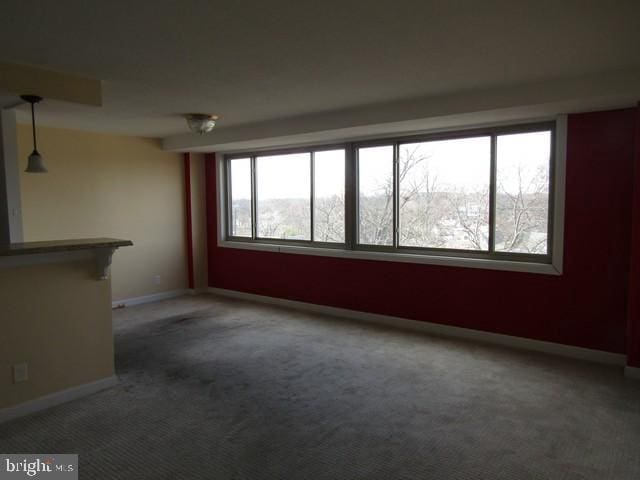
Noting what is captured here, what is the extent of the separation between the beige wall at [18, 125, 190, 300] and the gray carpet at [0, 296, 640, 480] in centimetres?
190

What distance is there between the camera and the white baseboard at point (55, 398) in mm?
2930

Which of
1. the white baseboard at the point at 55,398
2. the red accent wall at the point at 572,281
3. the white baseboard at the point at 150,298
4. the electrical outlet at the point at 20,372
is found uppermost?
the red accent wall at the point at 572,281

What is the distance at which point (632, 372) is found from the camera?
353 cm

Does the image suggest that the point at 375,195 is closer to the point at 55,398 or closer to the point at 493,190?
the point at 493,190

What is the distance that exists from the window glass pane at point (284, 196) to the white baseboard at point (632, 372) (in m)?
3.64

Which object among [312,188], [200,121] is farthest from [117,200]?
[312,188]

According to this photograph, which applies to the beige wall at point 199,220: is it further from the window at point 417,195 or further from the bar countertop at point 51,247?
the bar countertop at point 51,247

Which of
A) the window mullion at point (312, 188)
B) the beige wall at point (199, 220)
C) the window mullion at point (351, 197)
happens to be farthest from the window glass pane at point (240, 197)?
the window mullion at point (351, 197)

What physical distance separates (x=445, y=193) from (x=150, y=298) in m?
4.18

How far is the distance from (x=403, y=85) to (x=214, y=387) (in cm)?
270

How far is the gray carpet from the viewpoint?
7.86 feet

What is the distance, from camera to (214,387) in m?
3.39

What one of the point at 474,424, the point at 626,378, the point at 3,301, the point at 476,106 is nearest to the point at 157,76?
the point at 3,301

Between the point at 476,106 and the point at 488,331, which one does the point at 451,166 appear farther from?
the point at 488,331
